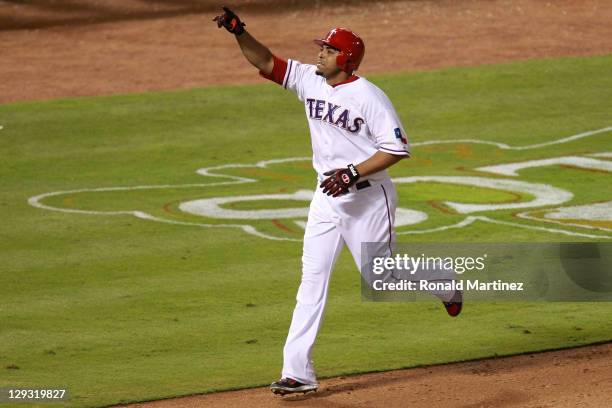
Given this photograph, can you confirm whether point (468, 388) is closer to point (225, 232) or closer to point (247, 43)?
point (247, 43)

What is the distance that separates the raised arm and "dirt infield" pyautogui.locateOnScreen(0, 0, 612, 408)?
13365 mm

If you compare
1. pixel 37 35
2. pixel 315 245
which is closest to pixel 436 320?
pixel 315 245

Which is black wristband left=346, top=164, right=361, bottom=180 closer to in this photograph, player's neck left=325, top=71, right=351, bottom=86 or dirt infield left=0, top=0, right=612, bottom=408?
player's neck left=325, top=71, right=351, bottom=86

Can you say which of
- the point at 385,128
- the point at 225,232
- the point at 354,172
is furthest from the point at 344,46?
the point at 225,232

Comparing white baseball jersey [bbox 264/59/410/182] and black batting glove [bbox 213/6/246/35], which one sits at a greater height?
black batting glove [bbox 213/6/246/35]

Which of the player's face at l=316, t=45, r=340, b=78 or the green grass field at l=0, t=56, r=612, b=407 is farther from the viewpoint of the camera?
the green grass field at l=0, t=56, r=612, b=407

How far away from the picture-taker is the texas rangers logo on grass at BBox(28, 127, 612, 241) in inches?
571

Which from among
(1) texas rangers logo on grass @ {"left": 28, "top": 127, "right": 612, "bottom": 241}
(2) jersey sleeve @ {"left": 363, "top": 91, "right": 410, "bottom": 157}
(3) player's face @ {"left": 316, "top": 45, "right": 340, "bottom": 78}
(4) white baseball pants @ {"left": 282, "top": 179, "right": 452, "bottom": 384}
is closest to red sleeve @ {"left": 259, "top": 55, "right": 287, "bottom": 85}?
(3) player's face @ {"left": 316, "top": 45, "right": 340, "bottom": 78}

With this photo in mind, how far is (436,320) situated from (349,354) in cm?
124

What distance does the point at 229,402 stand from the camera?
9.05 m

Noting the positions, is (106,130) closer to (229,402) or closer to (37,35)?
(37,35)

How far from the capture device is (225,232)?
14.4m

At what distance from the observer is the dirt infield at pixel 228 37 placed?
2339cm

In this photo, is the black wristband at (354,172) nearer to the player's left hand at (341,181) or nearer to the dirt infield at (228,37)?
the player's left hand at (341,181)
